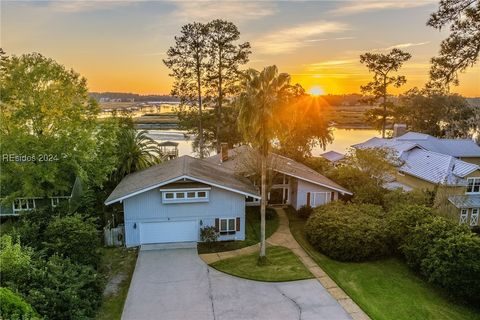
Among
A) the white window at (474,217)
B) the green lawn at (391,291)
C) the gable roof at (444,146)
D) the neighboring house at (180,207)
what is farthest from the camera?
the gable roof at (444,146)

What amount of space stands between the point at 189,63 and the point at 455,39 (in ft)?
86.0

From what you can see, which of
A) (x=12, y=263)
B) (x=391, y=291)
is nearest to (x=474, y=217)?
(x=391, y=291)

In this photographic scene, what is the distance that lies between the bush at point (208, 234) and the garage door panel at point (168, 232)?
0.56 m

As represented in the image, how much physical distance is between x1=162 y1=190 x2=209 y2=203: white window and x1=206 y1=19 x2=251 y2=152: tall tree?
16.7m

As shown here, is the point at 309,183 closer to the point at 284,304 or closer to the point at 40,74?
the point at 284,304

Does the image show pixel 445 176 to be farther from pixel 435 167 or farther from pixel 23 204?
pixel 23 204

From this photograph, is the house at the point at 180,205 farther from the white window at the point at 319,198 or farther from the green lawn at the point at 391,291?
the white window at the point at 319,198

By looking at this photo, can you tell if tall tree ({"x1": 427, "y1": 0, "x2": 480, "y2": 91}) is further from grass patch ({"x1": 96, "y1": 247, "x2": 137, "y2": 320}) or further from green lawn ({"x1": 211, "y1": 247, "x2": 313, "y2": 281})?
grass patch ({"x1": 96, "y1": 247, "x2": 137, "y2": 320})

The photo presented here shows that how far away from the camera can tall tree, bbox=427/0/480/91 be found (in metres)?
14.0

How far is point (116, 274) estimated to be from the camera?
17.1 meters

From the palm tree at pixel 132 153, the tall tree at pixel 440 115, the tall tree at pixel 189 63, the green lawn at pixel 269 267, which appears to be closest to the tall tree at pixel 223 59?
the tall tree at pixel 189 63

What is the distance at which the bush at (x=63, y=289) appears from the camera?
12.3 m

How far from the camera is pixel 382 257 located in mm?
19094

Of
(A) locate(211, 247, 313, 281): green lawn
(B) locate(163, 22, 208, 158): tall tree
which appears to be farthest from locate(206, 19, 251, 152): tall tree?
(A) locate(211, 247, 313, 281): green lawn
